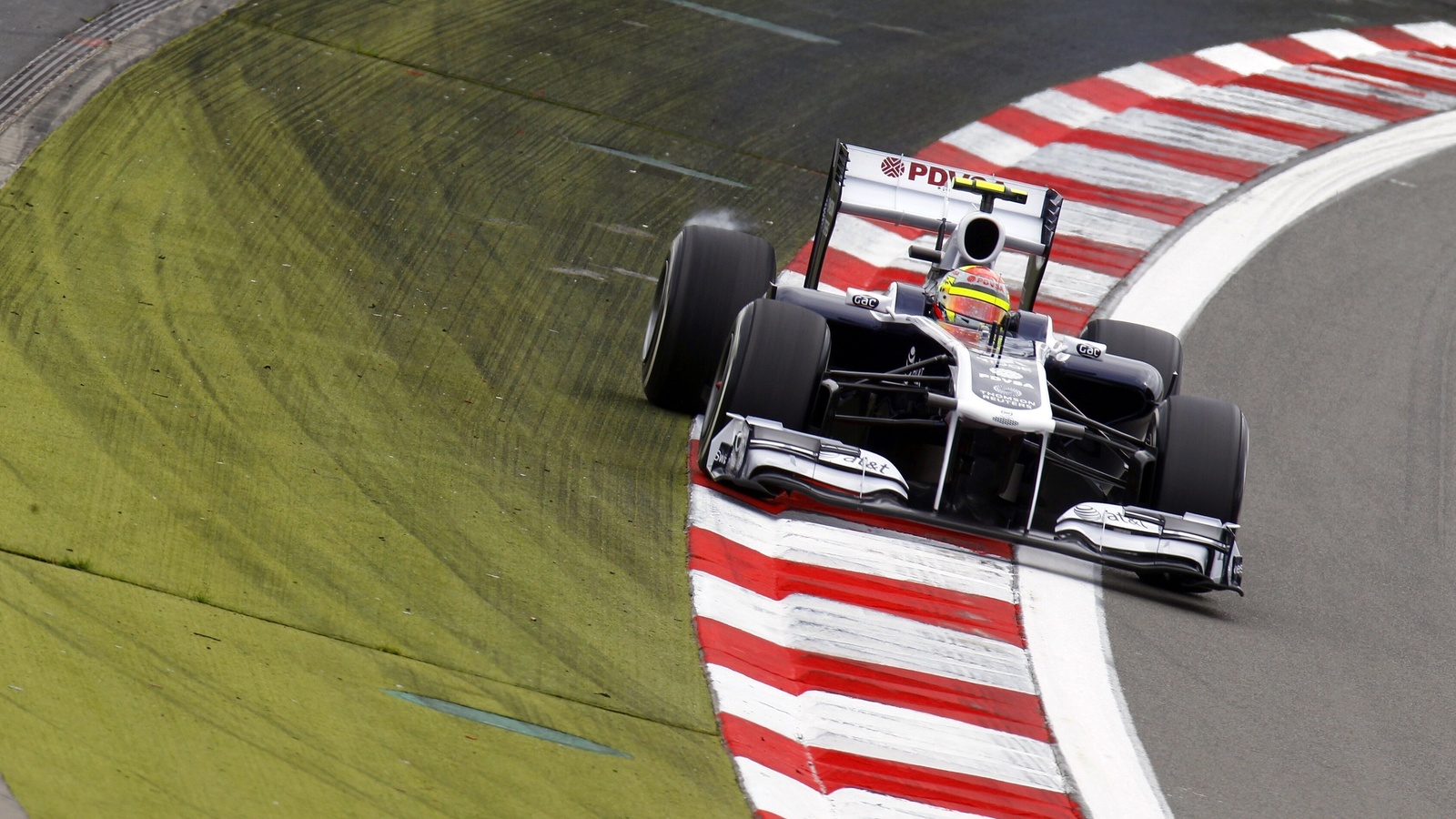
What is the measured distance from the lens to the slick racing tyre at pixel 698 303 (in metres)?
8.33

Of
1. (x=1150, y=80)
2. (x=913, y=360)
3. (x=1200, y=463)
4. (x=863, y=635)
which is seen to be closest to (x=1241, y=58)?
(x=1150, y=80)

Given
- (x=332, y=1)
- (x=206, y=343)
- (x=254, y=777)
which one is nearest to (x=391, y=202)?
(x=206, y=343)

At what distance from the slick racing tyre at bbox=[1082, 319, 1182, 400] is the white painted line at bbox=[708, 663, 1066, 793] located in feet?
9.86

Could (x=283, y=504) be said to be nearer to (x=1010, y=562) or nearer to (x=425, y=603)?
(x=425, y=603)

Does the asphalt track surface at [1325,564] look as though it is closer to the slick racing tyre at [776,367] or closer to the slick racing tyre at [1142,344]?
the slick racing tyre at [1142,344]

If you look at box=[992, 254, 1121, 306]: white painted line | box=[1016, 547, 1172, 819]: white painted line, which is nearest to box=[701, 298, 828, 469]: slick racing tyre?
box=[1016, 547, 1172, 819]: white painted line

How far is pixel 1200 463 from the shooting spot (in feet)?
Result: 25.0

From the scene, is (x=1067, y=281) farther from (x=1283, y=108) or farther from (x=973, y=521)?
(x=973, y=521)

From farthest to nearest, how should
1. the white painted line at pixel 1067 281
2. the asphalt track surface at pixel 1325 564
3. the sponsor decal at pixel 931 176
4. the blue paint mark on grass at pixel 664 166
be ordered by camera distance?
the blue paint mark on grass at pixel 664 166
the white painted line at pixel 1067 281
the sponsor decal at pixel 931 176
the asphalt track surface at pixel 1325 564

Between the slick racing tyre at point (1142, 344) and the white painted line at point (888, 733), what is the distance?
3.01 meters

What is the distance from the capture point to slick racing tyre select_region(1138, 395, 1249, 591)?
24.9ft

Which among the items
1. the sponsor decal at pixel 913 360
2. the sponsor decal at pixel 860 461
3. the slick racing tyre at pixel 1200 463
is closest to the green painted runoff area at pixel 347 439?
the sponsor decal at pixel 860 461

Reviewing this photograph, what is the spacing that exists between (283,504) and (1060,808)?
311 centimetres

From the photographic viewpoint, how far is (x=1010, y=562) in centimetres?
786
